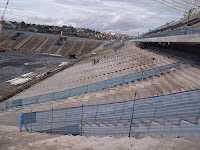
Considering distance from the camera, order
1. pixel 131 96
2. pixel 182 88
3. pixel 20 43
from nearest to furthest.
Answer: pixel 182 88
pixel 131 96
pixel 20 43

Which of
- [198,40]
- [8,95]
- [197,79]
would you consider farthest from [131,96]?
[8,95]

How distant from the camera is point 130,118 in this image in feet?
20.5

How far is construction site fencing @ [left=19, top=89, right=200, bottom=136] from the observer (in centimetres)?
491

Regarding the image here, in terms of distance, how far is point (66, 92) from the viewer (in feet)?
40.8

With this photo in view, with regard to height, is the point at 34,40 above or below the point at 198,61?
above

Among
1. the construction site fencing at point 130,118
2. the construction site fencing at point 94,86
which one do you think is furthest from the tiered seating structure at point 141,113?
the construction site fencing at point 94,86

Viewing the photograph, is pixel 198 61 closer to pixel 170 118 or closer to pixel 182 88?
pixel 182 88

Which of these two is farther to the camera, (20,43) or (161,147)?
(20,43)

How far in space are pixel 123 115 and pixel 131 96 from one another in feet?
9.66

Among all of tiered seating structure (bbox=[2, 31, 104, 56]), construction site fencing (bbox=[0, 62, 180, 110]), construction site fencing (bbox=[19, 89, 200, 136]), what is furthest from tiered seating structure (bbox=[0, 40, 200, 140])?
tiered seating structure (bbox=[2, 31, 104, 56])

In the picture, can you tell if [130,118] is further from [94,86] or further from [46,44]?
[46,44]

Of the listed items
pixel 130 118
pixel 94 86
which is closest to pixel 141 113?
pixel 130 118

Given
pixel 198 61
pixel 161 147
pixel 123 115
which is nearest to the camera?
pixel 161 147

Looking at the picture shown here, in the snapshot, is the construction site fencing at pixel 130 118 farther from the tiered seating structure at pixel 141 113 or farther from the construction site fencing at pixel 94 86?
the construction site fencing at pixel 94 86
